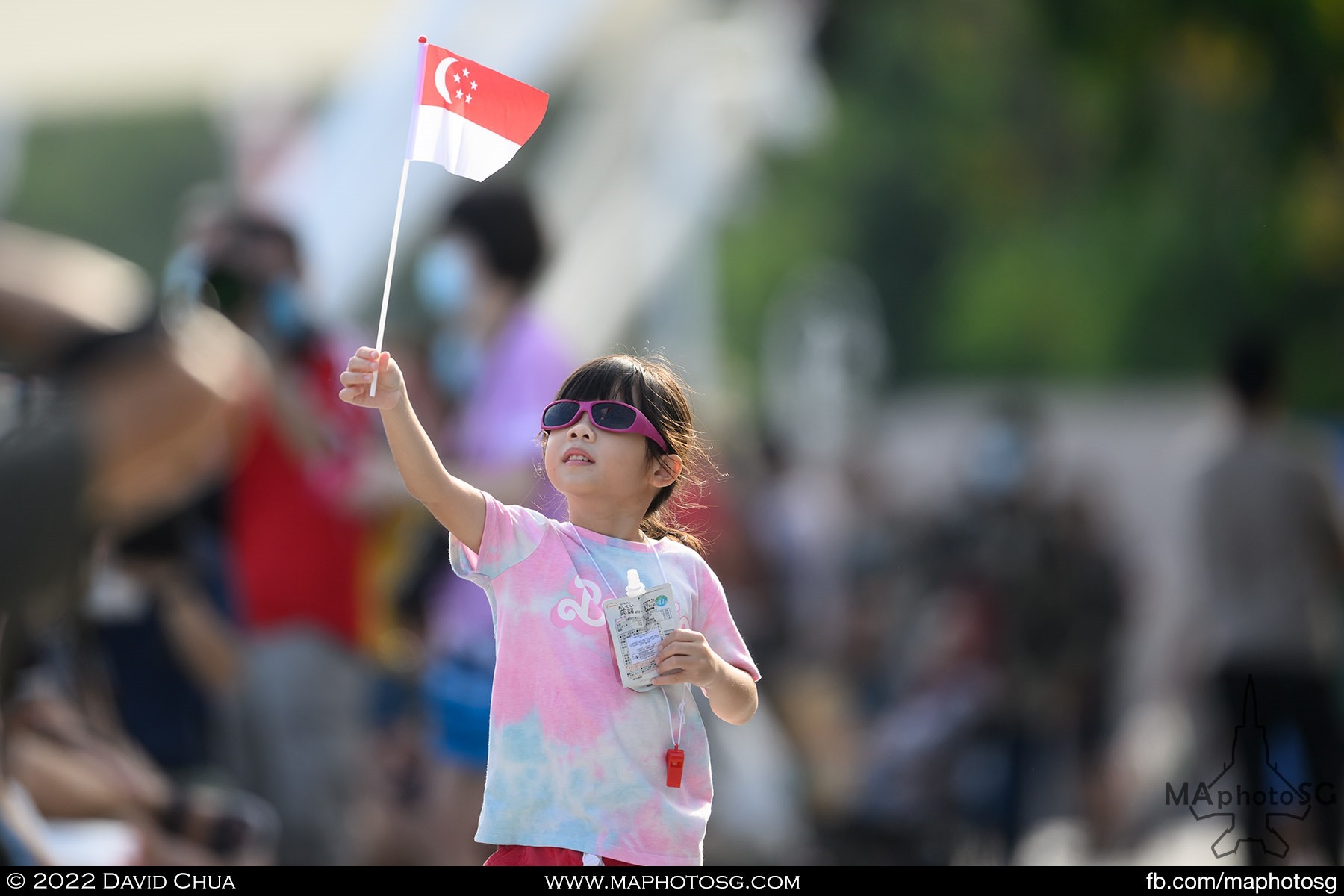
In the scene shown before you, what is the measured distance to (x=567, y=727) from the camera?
1838mm

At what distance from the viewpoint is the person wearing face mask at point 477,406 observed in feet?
9.50

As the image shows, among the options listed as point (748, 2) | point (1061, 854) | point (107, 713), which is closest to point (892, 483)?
point (748, 2)

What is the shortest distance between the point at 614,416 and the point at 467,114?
16.0 inches

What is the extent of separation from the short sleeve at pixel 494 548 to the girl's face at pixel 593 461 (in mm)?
79

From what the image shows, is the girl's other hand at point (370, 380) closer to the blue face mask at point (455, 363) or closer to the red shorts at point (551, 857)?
the red shorts at point (551, 857)

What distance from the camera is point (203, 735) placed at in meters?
5.05

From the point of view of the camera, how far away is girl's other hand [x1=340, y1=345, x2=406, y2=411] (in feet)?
5.92

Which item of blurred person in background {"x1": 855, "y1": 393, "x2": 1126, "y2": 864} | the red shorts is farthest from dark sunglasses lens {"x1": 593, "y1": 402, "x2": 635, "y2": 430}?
blurred person in background {"x1": 855, "y1": 393, "x2": 1126, "y2": 864}

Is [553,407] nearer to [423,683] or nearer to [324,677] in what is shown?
[324,677]

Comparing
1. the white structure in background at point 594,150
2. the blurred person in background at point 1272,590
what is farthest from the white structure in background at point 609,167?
the blurred person in background at point 1272,590

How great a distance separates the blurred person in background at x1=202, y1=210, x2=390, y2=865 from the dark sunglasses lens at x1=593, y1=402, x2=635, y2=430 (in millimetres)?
2572

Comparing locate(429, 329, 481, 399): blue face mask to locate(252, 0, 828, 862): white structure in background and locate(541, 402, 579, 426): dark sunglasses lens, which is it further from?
locate(541, 402, 579, 426): dark sunglasses lens

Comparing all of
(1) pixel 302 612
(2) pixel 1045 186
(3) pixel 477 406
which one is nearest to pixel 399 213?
(3) pixel 477 406

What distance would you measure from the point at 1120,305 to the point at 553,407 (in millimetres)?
22381
